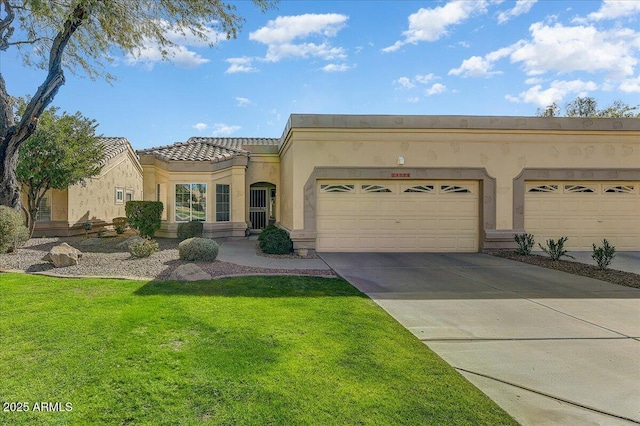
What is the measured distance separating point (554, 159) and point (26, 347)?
624 inches

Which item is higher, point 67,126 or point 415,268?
point 67,126

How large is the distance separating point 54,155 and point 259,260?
9.39 m

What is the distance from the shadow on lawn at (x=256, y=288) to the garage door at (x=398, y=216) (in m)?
4.80

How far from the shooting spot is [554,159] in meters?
13.1

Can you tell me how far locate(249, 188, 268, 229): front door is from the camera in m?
18.4

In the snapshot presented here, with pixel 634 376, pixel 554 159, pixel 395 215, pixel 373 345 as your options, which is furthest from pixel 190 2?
pixel 554 159

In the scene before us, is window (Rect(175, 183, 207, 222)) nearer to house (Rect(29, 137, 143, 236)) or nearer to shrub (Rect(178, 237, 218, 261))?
house (Rect(29, 137, 143, 236))

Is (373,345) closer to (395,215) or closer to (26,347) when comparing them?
(26,347)

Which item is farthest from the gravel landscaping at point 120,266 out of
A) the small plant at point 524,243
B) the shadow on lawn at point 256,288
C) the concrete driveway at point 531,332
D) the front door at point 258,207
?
the small plant at point 524,243

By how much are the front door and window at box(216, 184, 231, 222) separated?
7.07 ft

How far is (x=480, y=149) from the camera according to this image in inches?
514

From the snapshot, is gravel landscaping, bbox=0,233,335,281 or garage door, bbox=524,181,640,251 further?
garage door, bbox=524,181,640,251

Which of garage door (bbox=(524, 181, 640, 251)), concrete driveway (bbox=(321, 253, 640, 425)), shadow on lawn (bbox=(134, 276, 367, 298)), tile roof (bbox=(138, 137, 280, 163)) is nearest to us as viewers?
concrete driveway (bbox=(321, 253, 640, 425))

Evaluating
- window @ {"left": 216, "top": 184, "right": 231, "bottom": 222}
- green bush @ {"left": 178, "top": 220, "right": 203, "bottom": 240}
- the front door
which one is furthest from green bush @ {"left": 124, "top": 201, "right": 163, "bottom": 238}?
the front door
